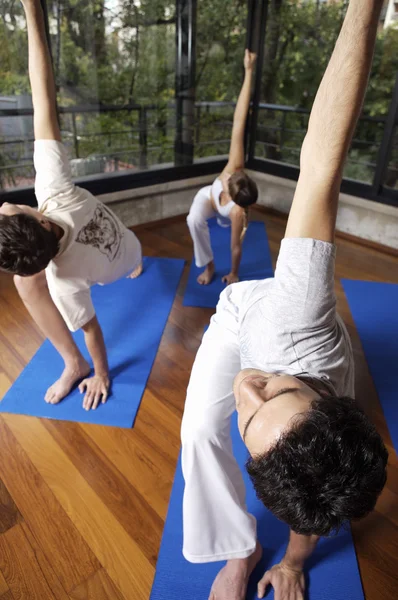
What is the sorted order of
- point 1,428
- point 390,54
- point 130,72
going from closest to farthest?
point 1,428 → point 390,54 → point 130,72

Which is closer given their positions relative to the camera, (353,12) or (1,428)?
(353,12)

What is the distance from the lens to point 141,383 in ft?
6.20

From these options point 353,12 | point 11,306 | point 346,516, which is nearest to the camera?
point 346,516

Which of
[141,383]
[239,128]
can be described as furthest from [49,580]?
[239,128]

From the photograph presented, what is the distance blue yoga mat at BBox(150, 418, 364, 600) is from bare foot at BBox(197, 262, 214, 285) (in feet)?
5.52

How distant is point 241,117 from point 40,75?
1565mm

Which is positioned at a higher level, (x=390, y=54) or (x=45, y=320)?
(x=390, y=54)

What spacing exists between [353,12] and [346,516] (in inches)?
39.3

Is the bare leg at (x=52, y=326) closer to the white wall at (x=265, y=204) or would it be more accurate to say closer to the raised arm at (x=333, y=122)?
the raised arm at (x=333, y=122)

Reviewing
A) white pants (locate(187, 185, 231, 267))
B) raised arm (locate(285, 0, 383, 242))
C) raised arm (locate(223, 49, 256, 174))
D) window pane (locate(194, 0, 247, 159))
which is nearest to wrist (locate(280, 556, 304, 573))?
raised arm (locate(285, 0, 383, 242))

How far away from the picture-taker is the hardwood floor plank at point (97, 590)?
3.64 feet

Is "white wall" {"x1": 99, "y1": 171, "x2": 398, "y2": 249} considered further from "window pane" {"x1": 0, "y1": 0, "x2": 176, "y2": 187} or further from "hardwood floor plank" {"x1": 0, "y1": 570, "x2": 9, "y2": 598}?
"hardwood floor plank" {"x1": 0, "y1": 570, "x2": 9, "y2": 598}

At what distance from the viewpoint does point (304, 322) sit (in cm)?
87

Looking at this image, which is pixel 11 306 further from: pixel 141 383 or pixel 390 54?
pixel 390 54
